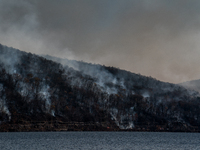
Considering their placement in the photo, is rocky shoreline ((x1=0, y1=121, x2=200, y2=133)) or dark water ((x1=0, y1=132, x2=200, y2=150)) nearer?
dark water ((x1=0, y1=132, x2=200, y2=150))

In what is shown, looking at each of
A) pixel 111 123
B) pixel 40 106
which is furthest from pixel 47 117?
pixel 111 123

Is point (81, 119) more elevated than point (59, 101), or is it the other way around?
point (59, 101)

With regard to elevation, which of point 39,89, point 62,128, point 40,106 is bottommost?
point 62,128

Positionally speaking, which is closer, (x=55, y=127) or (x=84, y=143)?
(x=84, y=143)

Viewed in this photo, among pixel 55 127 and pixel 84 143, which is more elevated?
pixel 55 127

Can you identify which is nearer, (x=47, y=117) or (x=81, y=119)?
(x=47, y=117)

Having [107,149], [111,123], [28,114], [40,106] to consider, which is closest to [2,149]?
[107,149]

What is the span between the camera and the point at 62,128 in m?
169

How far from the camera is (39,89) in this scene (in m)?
192

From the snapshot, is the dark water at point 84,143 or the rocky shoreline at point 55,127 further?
the rocky shoreline at point 55,127

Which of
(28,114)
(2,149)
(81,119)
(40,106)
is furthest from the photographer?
(81,119)

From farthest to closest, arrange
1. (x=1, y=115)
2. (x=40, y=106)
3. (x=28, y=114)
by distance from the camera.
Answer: (x=40, y=106) < (x=28, y=114) < (x=1, y=115)

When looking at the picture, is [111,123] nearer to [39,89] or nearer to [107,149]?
[39,89]

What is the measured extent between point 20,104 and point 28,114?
10350mm
